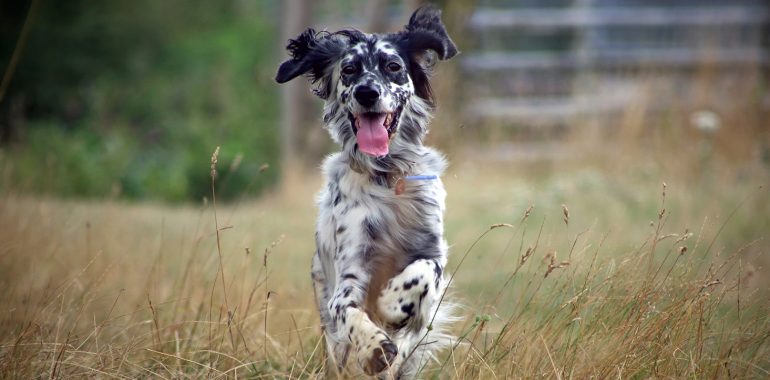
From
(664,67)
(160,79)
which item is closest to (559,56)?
(664,67)

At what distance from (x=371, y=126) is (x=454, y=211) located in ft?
18.4

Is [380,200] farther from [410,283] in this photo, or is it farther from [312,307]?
[312,307]

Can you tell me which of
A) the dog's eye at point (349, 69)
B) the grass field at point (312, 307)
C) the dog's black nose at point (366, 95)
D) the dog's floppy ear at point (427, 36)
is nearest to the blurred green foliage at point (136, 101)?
the grass field at point (312, 307)

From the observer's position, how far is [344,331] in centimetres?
353

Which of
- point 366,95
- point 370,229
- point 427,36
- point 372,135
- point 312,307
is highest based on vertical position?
point 427,36

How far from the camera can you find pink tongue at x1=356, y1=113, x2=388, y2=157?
3.80 meters

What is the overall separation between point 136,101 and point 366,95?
1287 centimetres

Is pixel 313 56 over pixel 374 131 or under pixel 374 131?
over

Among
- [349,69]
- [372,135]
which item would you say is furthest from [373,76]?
[372,135]

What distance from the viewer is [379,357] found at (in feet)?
11.0

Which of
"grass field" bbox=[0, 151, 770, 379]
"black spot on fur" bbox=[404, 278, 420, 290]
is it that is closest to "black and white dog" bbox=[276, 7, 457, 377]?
"black spot on fur" bbox=[404, 278, 420, 290]

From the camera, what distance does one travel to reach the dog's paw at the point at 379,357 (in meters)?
3.35

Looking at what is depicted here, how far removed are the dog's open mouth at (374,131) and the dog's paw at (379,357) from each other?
0.84 m

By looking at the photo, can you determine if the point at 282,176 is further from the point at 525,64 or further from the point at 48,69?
the point at 48,69
